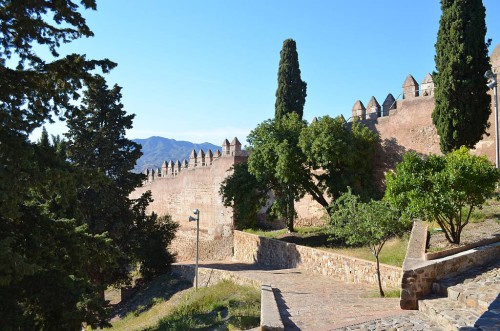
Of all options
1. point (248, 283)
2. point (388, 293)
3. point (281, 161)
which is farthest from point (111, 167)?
point (388, 293)

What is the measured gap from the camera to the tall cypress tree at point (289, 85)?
77.3 feet

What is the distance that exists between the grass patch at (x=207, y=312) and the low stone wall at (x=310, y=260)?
2.67 m

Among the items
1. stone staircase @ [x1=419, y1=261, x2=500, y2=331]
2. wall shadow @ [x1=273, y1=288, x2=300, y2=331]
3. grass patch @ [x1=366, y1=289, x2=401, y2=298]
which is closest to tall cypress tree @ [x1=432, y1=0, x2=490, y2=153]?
grass patch @ [x1=366, y1=289, x2=401, y2=298]

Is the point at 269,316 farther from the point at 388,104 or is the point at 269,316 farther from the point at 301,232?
the point at 388,104

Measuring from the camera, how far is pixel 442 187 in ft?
36.4

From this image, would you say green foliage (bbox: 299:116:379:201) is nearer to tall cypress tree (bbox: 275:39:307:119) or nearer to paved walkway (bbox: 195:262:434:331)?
tall cypress tree (bbox: 275:39:307:119)

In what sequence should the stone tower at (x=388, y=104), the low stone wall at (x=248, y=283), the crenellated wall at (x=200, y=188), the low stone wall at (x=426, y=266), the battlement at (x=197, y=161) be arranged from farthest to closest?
1. the crenellated wall at (x=200, y=188)
2. the battlement at (x=197, y=161)
3. the stone tower at (x=388, y=104)
4. the low stone wall at (x=426, y=266)
5. the low stone wall at (x=248, y=283)

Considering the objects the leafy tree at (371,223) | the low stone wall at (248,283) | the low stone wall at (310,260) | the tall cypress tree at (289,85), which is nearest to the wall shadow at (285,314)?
the low stone wall at (248,283)

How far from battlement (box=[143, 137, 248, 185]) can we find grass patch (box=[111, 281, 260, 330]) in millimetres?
7352

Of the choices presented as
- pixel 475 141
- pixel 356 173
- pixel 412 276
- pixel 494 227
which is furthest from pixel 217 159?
pixel 412 276

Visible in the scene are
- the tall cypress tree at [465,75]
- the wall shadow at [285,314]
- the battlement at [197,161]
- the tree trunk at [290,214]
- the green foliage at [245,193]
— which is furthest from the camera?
the battlement at [197,161]

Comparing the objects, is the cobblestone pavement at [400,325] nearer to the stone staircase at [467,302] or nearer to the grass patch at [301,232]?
the stone staircase at [467,302]

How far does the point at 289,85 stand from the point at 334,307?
15.2m

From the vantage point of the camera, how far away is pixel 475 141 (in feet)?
53.5
